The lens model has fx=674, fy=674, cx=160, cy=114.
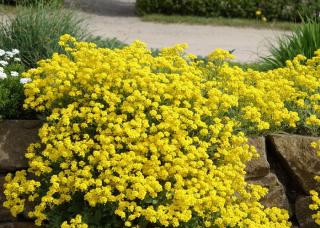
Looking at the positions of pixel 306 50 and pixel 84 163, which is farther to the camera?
pixel 306 50

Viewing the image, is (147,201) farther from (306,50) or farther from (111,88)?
(306,50)

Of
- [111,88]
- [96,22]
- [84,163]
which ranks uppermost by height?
[111,88]

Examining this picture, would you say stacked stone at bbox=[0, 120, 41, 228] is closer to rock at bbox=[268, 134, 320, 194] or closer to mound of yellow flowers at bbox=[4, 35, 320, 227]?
mound of yellow flowers at bbox=[4, 35, 320, 227]

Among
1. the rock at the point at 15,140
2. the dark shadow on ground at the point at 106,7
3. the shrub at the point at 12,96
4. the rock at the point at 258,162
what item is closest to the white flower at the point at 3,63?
the shrub at the point at 12,96

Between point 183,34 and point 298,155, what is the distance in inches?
310

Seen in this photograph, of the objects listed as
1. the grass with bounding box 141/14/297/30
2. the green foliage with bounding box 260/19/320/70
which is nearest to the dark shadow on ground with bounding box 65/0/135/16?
the grass with bounding box 141/14/297/30

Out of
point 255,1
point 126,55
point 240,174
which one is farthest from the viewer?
point 255,1

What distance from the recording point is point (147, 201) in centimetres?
385

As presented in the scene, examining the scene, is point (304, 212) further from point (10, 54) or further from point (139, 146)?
point (10, 54)

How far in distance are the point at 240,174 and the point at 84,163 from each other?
40.7 inches

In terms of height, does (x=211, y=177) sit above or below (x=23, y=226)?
above

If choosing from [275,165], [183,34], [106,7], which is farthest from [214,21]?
[275,165]

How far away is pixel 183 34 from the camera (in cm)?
1245

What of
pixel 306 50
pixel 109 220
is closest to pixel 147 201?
pixel 109 220
